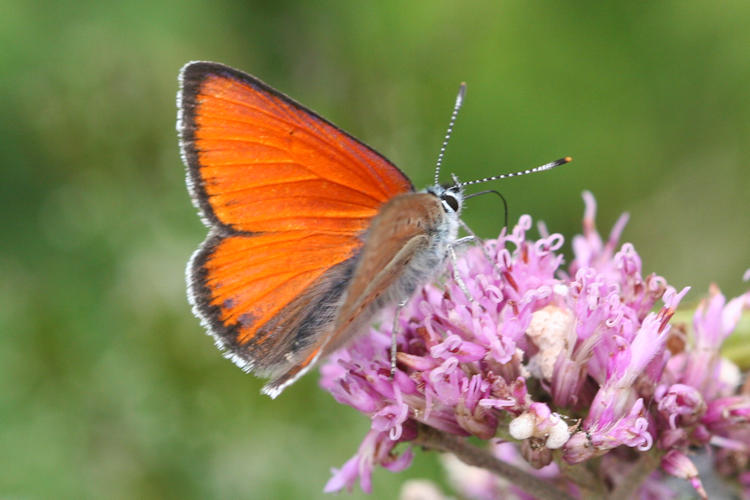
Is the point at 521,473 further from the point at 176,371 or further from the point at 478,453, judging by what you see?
the point at 176,371

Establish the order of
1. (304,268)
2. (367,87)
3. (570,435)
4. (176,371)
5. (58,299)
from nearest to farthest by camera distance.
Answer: (570,435), (304,268), (176,371), (58,299), (367,87)

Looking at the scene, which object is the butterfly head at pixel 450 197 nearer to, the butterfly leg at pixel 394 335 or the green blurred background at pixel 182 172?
the butterfly leg at pixel 394 335

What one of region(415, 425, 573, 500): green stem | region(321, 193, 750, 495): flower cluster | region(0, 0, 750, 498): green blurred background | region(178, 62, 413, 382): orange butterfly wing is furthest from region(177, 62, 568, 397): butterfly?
region(0, 0, 750, 498): green blurred background

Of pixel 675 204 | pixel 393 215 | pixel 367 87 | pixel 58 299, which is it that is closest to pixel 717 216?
pixel 675 204

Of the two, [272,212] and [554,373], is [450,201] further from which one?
[554,373]

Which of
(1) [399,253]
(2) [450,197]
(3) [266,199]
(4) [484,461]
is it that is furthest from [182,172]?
(4) [484,461]

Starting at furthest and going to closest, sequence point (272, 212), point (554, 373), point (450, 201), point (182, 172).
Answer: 1. point (182, 172)
2. point (450, 201)
3. point (272, 212)
4. point (554, 373)

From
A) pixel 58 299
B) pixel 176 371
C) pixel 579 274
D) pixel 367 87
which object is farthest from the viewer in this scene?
pixel 367 87

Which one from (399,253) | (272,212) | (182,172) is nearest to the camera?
(399,253)
